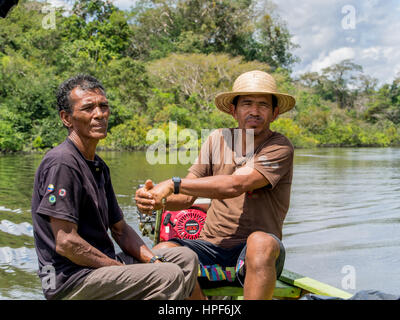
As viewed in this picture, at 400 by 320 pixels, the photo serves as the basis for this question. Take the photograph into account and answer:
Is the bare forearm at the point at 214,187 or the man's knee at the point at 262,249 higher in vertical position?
the bare forearm at the point at 214,187

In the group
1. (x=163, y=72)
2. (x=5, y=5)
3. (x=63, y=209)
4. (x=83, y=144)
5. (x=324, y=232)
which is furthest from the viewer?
(x=163, y=72)

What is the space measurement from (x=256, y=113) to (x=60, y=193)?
1.34 m

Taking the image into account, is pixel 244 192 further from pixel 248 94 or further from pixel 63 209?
pixel 63 209

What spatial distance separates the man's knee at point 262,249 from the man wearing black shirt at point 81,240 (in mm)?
337

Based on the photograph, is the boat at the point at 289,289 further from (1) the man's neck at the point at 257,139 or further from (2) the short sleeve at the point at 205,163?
(1) the man's neck at the point at 257,139

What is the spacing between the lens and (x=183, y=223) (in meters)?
3.80

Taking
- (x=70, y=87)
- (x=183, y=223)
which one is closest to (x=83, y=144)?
(x=70, y=87)

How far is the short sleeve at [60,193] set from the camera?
2193 mm

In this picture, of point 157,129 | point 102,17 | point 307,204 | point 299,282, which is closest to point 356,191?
point 307,204

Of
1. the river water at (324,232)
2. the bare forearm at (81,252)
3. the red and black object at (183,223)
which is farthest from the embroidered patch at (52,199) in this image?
the river water at (324,232)

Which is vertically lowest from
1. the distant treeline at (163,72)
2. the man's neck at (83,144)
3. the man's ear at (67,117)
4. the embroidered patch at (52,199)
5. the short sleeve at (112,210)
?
the short sleeve at (112,210)

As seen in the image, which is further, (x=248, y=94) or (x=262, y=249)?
(x=248, y=94)

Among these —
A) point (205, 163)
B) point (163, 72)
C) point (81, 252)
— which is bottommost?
point (81, 252)

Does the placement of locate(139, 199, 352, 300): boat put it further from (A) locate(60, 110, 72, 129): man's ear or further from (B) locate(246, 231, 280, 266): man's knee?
(A) locate(60, 110, 72, 129): man's ear
